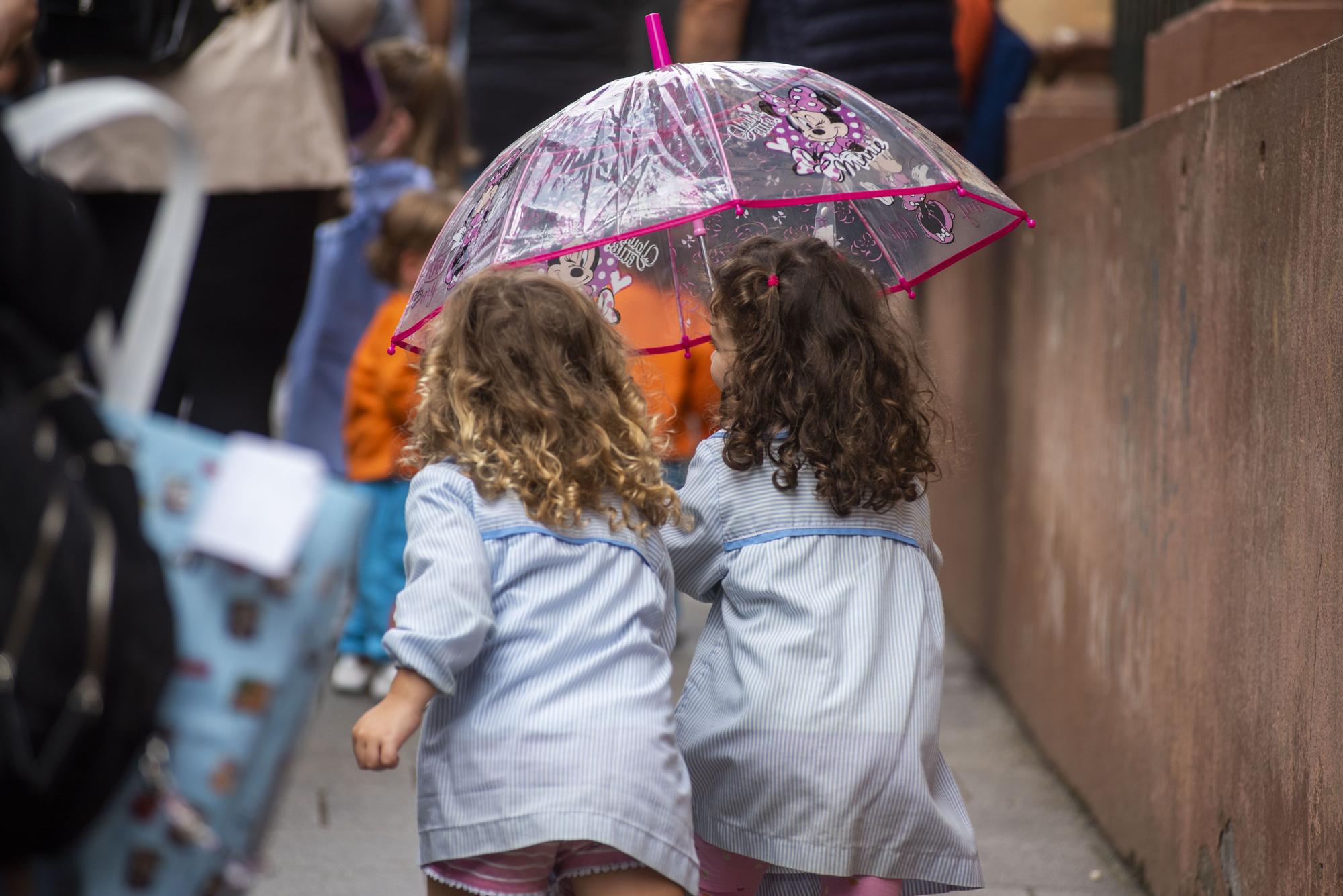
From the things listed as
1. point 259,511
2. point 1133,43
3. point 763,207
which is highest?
point 1133,43

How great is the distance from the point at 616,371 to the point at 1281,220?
3.77ft


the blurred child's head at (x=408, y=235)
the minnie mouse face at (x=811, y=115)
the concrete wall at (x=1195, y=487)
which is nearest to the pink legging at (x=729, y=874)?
the concrete wall at (x=1195, y=487)

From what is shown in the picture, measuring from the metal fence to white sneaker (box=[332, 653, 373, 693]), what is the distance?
3.05 meters

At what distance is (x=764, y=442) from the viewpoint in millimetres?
2852

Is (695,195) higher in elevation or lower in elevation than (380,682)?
higher

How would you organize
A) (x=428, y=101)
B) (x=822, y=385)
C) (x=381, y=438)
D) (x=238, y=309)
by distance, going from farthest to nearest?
(x=428, y=101), (x=381, y=438), (x=238, y=309), (x=822, y=385)

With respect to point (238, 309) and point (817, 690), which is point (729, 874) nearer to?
point (817, 690)

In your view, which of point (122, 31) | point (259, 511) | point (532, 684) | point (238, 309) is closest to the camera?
point (259, 511)

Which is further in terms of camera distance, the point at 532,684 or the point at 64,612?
the point at 532,684

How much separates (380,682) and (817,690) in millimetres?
2887

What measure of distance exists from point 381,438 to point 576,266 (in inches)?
78.1

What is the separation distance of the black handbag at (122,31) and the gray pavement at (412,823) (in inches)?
64.7

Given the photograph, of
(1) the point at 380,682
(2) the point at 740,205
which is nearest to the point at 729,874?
(2) the point at 740,205

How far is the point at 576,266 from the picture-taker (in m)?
3.41
